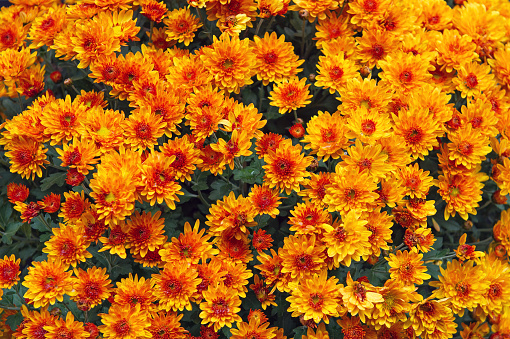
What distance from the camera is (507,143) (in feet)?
7.29

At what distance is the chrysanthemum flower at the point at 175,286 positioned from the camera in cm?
178

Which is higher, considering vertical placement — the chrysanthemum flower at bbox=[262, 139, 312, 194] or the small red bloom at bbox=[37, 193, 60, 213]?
the chrysanthemum flower at bbox=[262, 139, 312, 194]

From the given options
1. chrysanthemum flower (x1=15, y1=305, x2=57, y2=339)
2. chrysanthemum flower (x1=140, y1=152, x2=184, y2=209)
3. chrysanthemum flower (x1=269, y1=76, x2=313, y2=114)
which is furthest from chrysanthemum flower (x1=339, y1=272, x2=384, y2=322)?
chrysanthemum flower (x1=15, y1=305, x2=57, y2=339)

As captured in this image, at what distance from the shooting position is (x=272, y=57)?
217 cm

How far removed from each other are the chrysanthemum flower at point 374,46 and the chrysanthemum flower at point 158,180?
1.15 metres

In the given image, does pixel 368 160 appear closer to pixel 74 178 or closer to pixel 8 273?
pixel 74 178

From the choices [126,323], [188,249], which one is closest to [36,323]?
[126,323]

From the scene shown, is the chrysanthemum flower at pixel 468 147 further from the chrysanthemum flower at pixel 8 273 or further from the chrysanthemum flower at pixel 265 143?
the chrysanthemum flower at pixel 8 273

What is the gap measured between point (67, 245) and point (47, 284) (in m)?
0.17

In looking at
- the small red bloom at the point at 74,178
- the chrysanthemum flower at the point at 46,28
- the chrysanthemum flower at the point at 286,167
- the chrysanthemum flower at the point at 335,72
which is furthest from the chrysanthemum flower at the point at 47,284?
the chrysanthemum flower at the point at 335,72

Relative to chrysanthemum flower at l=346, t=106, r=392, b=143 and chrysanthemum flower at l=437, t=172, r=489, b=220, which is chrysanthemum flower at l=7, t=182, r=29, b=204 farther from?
chrysanthemum flower at l=437, t=172, r=489, b=220

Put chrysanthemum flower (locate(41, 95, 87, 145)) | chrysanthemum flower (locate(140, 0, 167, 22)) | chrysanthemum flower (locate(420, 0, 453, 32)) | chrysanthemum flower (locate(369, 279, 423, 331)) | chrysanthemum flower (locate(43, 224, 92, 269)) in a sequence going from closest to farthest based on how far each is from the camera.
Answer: chrysanthemum flower (locate(369, 279, 423, 331)), chrysanthemum flower (locate(43, 224, 92, 269)), chrysanthemum flower (locate(41, 95, 87, 145)), chrysanthemum flower (locate(140, 0, 167, 22)), chrysanthemum flower (locate(420, 0, 453, 32))

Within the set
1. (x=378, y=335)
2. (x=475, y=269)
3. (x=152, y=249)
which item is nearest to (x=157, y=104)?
(x=152, y=249)

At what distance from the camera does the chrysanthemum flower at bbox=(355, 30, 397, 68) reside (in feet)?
7.45
